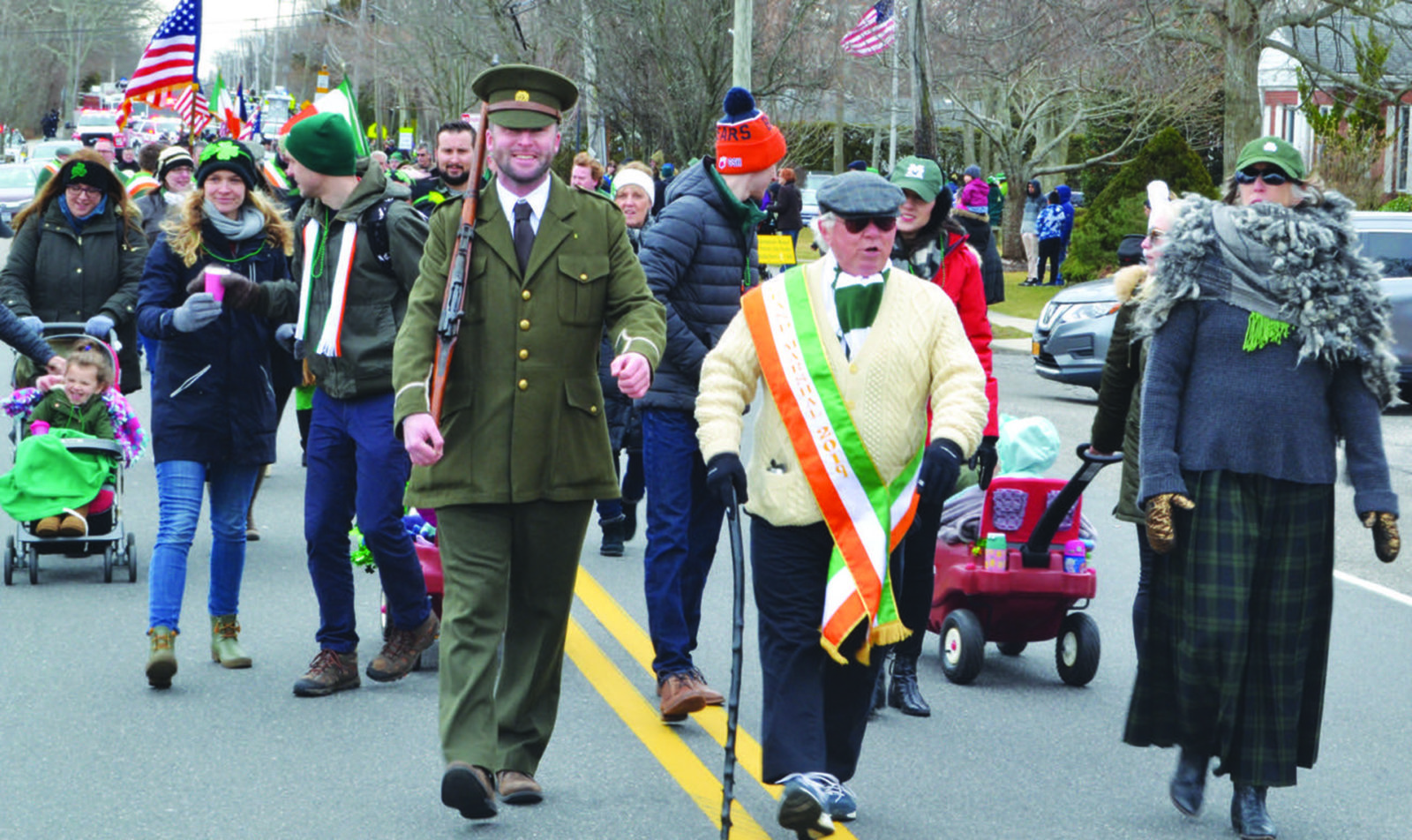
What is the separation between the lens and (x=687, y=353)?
6.61 m

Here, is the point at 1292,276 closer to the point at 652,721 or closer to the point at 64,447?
the point at 652,721

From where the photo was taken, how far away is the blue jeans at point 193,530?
693 cm

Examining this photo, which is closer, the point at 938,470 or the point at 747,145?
the point at 938,470

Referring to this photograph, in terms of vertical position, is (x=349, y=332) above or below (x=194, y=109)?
below

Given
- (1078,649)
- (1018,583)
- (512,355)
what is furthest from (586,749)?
(1078,649)

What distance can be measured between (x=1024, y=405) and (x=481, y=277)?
488 inches

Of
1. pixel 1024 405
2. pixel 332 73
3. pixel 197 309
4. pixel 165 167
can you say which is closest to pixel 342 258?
pixel 197 309

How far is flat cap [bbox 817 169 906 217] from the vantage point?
5.13 metres

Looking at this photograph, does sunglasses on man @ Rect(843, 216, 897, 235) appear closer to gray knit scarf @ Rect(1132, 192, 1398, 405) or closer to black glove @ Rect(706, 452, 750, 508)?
black glove @ Rect(706, 452, 750, 508)

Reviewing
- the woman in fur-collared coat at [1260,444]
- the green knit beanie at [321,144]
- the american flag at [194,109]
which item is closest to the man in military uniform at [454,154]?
the green knit beanie at [321,144]

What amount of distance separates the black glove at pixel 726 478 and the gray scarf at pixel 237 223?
2.88 m

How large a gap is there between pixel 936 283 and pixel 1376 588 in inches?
161

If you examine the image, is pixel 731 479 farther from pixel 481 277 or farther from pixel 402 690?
pixel 402 690

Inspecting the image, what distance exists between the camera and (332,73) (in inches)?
3794
